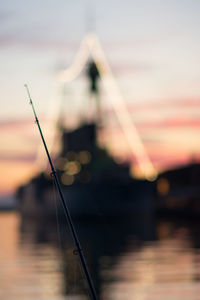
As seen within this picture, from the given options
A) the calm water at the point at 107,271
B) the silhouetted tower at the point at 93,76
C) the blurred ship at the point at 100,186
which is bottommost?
the calm water at the point at 107,271

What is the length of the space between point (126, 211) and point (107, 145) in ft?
75.7

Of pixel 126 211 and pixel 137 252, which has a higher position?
pixel 126 211

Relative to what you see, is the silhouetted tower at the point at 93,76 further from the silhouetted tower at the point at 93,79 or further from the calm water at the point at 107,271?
the calm water at the point at 107,271

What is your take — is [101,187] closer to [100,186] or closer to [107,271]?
[100,186]

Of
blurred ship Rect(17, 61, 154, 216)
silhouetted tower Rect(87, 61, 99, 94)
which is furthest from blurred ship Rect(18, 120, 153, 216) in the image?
silhouetted tower Rect(87, 61, 99, 94)

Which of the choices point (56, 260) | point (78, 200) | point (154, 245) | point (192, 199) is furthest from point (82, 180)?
point (56, 260)

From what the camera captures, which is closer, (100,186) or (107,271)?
(107,271)

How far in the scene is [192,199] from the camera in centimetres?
19425

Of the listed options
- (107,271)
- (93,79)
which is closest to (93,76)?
(93,79)

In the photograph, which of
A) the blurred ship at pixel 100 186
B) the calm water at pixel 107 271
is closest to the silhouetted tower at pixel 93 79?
the blurred ship at pixel 100 186

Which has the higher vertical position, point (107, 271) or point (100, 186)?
point (100, 186)

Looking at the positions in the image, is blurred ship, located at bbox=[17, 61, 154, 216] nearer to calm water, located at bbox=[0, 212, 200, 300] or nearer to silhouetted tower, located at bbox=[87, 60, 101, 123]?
silhouetted tower, located at bbox=[87, 60, 101, 123]

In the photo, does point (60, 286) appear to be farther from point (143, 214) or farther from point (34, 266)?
point (143, 214)

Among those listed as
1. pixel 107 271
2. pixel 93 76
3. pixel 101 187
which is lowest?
pixel 107 271
